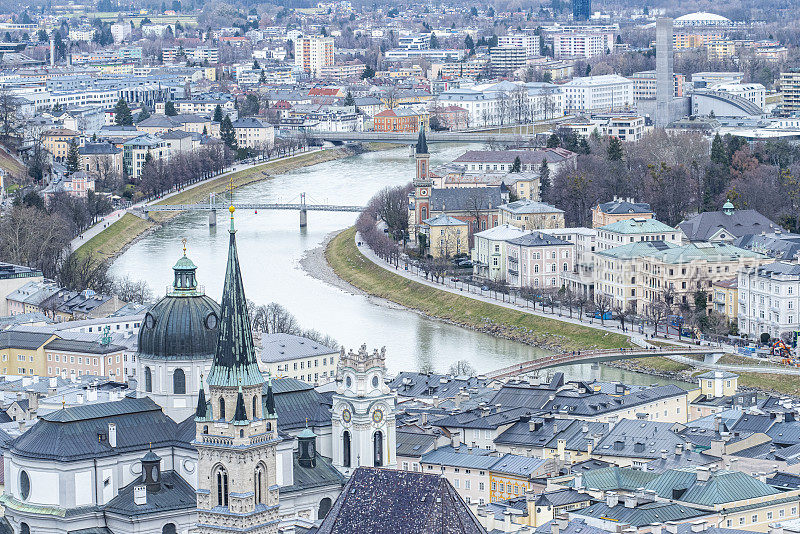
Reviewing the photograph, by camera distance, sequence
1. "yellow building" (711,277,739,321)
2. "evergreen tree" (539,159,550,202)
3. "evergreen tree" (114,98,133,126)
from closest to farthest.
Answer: "yellow building" (711,277,739,321) → "evergreen tree" (539,159,550,202) → "evergreen tree" (114,98,133,126)

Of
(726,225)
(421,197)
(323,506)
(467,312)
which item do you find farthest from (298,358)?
(421,197)

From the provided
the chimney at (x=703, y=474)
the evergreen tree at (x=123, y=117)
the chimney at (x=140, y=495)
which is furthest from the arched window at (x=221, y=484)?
the evergreen tree at (x=123, y=117)

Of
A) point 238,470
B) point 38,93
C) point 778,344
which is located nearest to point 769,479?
point 238,470

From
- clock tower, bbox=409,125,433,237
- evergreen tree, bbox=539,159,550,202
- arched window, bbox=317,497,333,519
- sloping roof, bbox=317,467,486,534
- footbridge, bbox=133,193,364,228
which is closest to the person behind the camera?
sloping roof, bbox=317,467,486,534

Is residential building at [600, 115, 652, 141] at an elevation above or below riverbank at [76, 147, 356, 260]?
above

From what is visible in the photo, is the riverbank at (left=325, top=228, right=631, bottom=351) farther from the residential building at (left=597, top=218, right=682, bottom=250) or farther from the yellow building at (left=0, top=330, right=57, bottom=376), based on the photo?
the yellow building at (left=0, top=330, right=57, bottom=376)

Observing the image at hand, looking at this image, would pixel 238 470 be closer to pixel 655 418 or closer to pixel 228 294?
pixel 228 294

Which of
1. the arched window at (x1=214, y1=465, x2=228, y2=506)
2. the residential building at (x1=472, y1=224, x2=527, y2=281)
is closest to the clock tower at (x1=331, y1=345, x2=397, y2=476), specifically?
the arched window at (x1=214, y1=465, x2=228, y2=506)

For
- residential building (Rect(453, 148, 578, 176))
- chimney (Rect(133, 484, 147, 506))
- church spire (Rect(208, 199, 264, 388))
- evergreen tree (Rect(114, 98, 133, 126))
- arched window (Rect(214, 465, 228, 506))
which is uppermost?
church spire (Rect(208, 199, 264, 388))

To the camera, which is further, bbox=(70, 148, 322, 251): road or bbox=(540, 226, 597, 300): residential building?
bbox=(70, 148, 322, 251): road

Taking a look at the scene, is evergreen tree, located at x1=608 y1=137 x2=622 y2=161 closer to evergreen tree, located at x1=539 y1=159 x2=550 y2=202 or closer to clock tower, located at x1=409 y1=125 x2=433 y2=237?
evergreen tree, located at x1=539 y1=159 x2=550 y2=202
